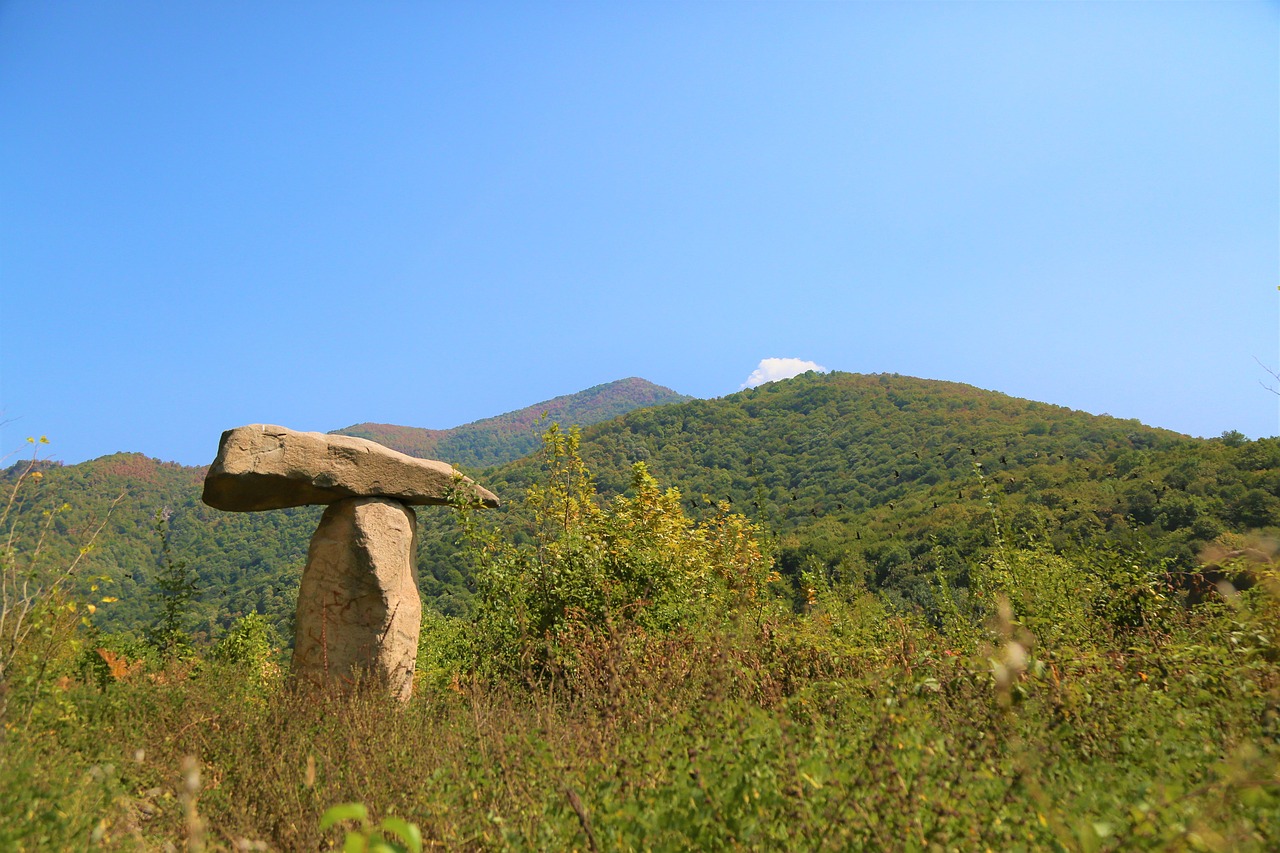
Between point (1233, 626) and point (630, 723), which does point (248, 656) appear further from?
point (1233, 626)

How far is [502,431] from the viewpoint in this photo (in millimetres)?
138625

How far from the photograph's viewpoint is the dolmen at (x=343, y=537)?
7281mm

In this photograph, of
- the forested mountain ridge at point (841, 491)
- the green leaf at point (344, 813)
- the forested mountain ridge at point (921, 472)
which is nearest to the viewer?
the green leaf at point (344, 813)

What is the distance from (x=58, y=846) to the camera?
10.3 ft

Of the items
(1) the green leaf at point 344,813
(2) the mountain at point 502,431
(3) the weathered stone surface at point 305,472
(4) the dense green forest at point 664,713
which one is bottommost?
(4) the dense green forest at point 664,713

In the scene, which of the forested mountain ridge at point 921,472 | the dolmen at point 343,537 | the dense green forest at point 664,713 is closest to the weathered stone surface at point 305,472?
the dolmen at point 343,537

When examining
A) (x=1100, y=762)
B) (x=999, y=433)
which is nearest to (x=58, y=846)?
(x=1100, y=762)

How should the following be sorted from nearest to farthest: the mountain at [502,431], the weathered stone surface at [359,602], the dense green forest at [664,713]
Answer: the dense green forest at [664,713], the weathered stone surface at [359,602], the mountain at [502,431]

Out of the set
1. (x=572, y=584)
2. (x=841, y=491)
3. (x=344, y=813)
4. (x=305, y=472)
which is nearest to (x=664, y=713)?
(x=344, y=813)

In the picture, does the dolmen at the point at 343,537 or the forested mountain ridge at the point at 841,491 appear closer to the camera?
the dolmen at the point at 343,537

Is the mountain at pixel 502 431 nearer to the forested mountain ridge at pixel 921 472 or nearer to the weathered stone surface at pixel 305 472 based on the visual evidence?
the forested mountain ridge at pixel 921 472

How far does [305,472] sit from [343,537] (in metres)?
0.79

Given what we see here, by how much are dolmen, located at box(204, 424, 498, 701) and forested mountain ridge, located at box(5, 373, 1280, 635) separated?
102 centimetres

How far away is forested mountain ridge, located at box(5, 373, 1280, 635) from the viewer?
17.5 m
